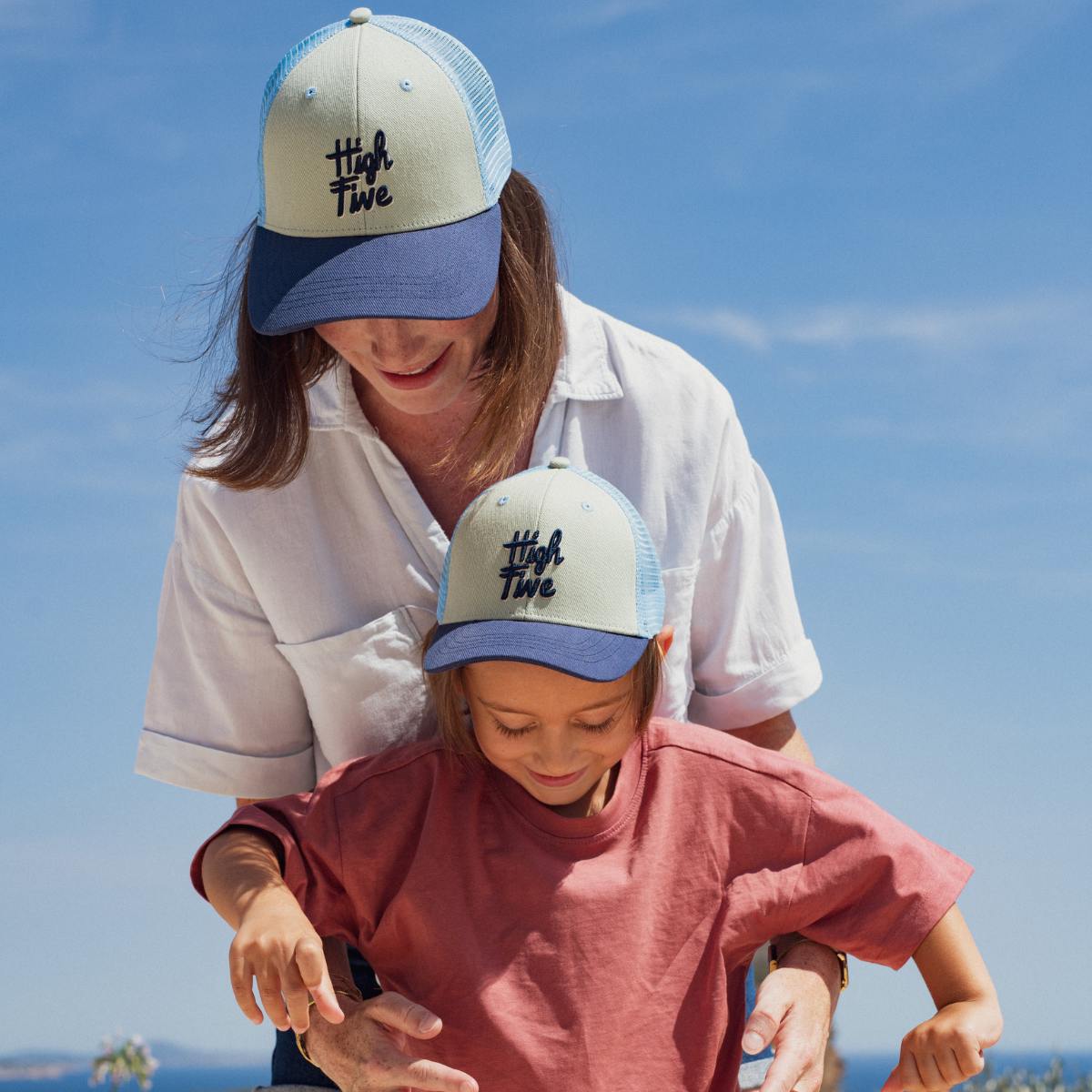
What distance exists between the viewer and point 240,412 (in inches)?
130

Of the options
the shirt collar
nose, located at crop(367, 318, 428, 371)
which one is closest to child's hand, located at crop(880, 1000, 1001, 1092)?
the shirt collar

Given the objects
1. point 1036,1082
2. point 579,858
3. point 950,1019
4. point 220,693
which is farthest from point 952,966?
point 1036,1082

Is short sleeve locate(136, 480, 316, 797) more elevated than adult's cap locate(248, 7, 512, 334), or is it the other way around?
adult's cap locate(248, 7, 512, 334)

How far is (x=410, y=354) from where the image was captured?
2.92 meters

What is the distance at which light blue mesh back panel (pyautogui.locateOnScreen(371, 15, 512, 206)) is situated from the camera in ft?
→ 9.93

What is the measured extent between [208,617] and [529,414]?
0.80 meters

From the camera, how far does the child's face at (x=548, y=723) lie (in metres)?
2.86

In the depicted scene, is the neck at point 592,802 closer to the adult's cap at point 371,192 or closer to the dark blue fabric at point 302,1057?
the dark blue fabric at point 302,1057

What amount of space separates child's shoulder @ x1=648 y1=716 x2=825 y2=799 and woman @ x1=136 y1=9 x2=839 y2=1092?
0.14 metres

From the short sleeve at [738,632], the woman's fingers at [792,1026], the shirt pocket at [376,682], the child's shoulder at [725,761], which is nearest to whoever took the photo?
the woman's fingers at [792,1026]

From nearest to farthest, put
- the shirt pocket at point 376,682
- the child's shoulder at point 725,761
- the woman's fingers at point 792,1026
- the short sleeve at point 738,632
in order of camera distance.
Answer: the woman's fingers at point 792,1026
the child's shoulder at point 725,761
the shirt pocket at point 376,682
the short sleeve at point 738,632

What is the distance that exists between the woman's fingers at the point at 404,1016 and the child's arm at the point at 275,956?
8 cm

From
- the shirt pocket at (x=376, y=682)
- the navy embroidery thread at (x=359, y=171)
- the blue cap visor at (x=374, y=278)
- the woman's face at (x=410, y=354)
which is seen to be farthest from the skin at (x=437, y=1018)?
the navy embroidery thread at (x=359, y=171)

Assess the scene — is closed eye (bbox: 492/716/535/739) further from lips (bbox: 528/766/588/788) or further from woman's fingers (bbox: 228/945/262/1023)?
woman's fingers (bbox: 228/945/262/1023)
